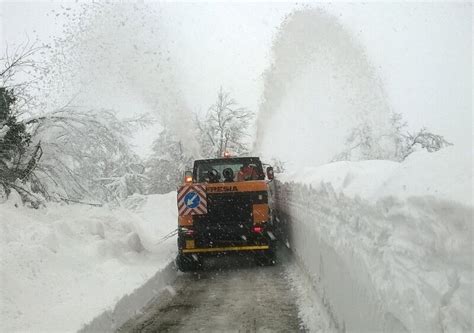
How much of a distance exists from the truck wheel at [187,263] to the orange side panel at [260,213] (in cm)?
139

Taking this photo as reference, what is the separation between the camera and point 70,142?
12422 millimetres

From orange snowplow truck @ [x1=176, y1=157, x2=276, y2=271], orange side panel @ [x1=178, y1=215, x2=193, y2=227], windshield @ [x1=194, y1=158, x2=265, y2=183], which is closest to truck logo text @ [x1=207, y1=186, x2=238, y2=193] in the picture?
orange snowplow truck @ [x1=176, y1=157, x2=276, y2=271]

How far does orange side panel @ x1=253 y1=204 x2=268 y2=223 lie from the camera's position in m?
9.66

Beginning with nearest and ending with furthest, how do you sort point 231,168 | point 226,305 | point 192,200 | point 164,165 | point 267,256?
point 226,305
point 192,200
point 267,256
point 231,168
point 164,165

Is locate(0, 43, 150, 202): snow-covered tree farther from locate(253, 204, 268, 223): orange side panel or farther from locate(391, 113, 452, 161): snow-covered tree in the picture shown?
locate(391, 113, 452, 161): snow-covered tree

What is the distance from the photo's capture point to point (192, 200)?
958cm

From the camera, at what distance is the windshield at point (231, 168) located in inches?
435

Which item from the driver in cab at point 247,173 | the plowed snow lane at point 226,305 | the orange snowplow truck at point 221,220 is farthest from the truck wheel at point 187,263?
the driver in cab at point 247,173

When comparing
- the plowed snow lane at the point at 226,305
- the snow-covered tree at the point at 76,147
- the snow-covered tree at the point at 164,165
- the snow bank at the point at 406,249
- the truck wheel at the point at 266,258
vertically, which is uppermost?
the snow-covered tree at the point at 164,165

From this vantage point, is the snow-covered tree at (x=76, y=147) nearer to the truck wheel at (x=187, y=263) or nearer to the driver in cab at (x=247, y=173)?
the truck wheel at (x=187, y=263)

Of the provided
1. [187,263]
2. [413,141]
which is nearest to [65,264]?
[187,263]

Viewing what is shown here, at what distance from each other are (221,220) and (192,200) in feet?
2.27

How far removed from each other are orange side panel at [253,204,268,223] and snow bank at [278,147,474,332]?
3940 millimetres

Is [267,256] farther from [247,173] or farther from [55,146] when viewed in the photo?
[55,146]
